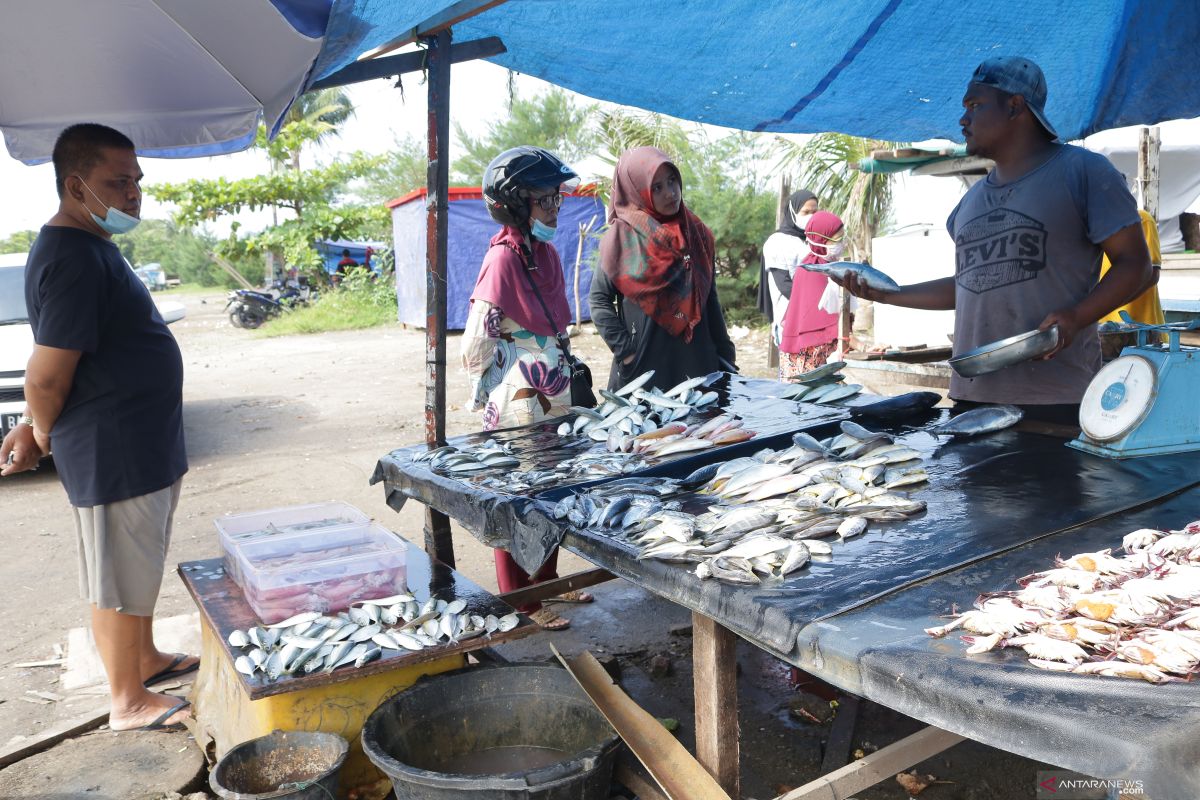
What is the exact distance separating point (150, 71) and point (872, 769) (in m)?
4.64

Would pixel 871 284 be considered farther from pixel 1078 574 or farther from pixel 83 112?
pixel 83 112

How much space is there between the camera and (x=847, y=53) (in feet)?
15.4

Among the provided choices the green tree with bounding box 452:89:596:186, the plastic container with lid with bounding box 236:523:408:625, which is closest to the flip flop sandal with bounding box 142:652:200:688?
the plastic container with lid with bounding box 236:523:408:625

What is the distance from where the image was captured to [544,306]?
414 cm

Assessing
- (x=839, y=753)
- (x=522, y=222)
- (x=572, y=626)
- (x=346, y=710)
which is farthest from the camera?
(x=572, y=626)

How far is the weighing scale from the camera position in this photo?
2.71 meters

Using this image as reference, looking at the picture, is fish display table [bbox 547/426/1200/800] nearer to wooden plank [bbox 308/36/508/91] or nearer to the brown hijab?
the brown hijab

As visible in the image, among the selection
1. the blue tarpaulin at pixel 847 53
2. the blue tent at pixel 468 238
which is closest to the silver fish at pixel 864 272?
the blue tarpaulin at pixel 847 53

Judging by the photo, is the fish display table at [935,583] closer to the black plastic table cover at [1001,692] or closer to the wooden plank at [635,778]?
the black plastic table cover at [1001,692]

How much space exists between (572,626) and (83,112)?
3.81 metres

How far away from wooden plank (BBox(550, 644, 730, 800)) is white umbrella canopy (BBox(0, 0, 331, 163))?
237 centimetres

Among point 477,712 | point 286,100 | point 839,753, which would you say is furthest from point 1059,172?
point 286,100

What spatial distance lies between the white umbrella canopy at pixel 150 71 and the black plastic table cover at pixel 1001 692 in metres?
2.75

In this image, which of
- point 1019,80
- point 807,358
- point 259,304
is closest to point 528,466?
point 1019,80
